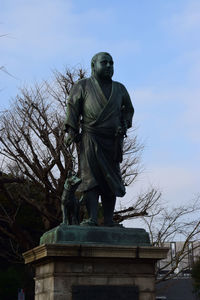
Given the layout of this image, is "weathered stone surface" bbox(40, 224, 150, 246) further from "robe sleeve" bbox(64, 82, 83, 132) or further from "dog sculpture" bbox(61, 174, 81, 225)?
"robe sleeve" bbox(64, 82, 83, 132)

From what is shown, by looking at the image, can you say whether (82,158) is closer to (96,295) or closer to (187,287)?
(96,295)

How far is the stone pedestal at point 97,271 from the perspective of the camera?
6.90m

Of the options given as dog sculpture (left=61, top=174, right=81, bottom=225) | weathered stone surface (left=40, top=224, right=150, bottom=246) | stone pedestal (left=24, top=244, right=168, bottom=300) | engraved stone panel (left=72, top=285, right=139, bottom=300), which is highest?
dog sculpture (left=61, top=174, right=81, bottom=225)

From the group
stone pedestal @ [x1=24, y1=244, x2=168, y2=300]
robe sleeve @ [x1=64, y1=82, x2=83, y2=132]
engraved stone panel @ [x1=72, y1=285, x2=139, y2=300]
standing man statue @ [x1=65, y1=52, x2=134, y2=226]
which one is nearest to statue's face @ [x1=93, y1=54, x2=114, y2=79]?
standing man statue @ [x1=65, y1=52, x2=134, y2=226]

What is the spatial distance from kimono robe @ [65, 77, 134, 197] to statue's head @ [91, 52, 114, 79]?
18cm

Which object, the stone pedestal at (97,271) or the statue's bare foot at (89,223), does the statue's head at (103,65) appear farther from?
the stone pedestal at (97,271)

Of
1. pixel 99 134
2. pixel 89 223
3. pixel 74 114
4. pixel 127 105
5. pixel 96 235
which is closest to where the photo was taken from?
pixel 96 235

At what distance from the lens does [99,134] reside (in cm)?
784

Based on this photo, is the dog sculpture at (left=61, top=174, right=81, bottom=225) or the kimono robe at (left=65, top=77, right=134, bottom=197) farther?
the kimono robe at (left=65, top=77, right=134, bottom=197)

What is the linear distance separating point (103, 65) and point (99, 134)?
1.09m

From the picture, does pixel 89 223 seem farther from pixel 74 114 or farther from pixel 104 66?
pixel 104 66

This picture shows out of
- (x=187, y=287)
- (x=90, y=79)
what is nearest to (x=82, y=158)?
(x=90, y=79)

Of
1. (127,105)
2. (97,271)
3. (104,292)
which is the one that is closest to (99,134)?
(127,105)

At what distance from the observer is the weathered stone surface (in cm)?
711
